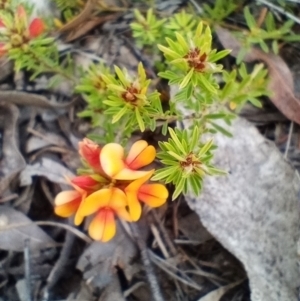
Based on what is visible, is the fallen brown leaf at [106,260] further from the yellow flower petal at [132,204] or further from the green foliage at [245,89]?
the green foliage at [245,89]

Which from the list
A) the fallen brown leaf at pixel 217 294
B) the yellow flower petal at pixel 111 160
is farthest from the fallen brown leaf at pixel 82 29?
the fallen brown leaf at pixel 217 294

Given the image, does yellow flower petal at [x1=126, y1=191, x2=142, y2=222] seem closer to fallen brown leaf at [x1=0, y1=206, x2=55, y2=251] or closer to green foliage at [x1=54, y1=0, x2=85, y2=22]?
fallen brown leaf at [x1=0, y1=206, x2=55, y2=251]

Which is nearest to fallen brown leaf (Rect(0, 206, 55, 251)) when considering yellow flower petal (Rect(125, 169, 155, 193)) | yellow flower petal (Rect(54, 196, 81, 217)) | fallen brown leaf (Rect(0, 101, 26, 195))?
fallen brown leaf (Rect(0, 101, 26, 195))

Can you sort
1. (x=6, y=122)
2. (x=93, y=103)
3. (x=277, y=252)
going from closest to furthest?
(x=277, y=252) → (x=93, y=103) → (x=6, y=122)

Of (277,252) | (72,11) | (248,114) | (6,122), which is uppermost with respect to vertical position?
(72,11)

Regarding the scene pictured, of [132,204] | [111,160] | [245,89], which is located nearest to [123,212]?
[132,204]

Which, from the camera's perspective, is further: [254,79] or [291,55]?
[291,55]

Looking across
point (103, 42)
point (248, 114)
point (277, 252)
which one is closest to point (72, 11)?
point (103, 42)

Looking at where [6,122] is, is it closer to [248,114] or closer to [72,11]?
[72,11]
